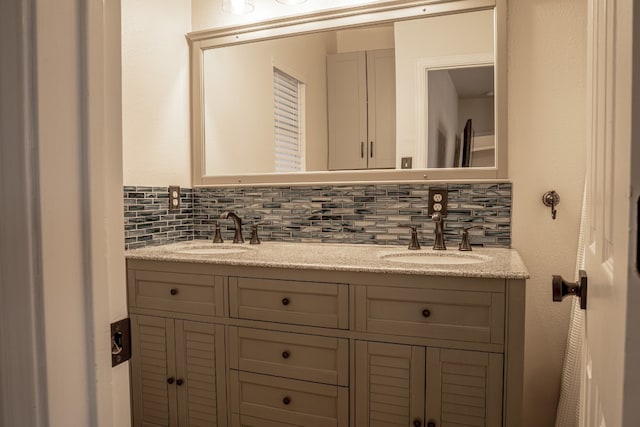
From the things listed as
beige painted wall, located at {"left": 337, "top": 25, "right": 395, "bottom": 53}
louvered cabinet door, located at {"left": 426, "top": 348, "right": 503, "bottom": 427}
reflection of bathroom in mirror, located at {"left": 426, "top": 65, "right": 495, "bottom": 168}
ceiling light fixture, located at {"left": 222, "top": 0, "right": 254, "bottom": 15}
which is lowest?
louvered cabinet door, located at {"left": 426, "top": 348, "right": 503, "bottom": 427}

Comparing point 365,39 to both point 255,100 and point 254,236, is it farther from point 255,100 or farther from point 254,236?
point 254,236

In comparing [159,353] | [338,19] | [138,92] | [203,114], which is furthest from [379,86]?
[159,353]

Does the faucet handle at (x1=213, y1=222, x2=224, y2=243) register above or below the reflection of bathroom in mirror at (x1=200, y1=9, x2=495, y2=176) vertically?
below

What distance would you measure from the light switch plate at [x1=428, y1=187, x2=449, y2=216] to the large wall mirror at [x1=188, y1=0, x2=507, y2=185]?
63 mm

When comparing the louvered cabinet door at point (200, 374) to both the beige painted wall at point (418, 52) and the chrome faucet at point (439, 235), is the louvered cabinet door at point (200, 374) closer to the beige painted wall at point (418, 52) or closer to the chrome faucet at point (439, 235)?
the chrome faucet at point (439, 235)

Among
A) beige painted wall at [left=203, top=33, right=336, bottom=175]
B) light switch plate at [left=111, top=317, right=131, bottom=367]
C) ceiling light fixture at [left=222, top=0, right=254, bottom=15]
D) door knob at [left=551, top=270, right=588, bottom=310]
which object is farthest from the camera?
ceiling light fixture at [left=222, top=0, right=254, bottom=15]

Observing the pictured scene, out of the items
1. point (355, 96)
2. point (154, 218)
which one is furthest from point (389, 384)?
point (154, 218)

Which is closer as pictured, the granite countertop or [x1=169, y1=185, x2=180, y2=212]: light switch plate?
the granite countertop

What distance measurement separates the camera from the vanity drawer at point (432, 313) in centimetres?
128

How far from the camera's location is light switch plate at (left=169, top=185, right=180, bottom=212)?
2152 millimetres

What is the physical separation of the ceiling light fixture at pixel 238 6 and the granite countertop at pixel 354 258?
118 cm

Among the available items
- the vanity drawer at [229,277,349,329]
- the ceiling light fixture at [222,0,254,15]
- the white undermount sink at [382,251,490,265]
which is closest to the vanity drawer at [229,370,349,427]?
the vanity drawer at [229,277,349,329]

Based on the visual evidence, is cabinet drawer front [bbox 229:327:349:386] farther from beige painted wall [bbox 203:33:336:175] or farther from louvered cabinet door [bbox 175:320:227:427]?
beige painted wall [bbox 203:33:336:175]

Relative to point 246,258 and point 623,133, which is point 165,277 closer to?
point 246,258
